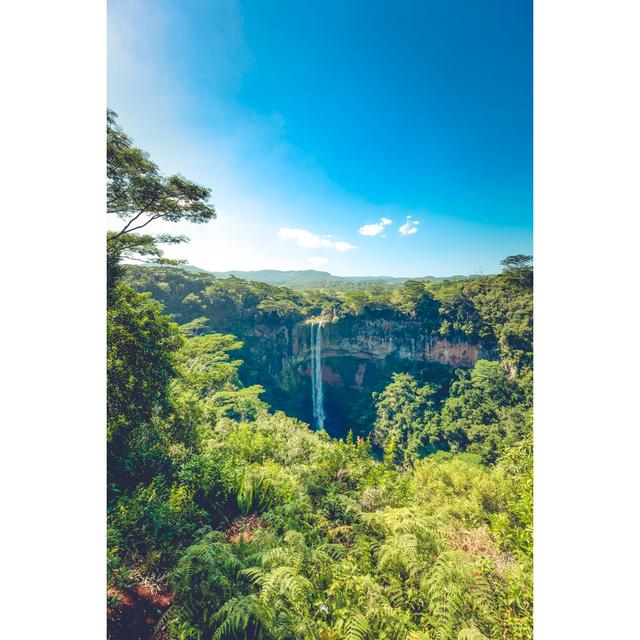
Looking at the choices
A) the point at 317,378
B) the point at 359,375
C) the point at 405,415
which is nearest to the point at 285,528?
the point at 405,415

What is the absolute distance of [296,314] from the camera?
87.8ft

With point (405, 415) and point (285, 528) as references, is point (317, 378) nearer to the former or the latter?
point (405, 415)

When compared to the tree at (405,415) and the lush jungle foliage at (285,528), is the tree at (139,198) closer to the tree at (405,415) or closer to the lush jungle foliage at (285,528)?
the lush jungle foliage at (285,528)

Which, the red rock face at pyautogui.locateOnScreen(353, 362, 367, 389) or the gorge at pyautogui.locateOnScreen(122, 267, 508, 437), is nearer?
the gorge at pyautogui.locateOnScreen(122, 267, 508, 437)

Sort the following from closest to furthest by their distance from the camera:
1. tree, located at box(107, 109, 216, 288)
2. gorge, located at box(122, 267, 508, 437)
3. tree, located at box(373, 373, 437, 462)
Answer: tree, located at box(107, 109, 216, 288)
tree, located at box(373, 373, 437, 462)
gorge, located at box(122, 267, 508, 437)

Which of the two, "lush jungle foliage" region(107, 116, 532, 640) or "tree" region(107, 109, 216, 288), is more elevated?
"tree" region(107, 109, 216, 288)

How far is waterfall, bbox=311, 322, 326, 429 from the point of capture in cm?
2686

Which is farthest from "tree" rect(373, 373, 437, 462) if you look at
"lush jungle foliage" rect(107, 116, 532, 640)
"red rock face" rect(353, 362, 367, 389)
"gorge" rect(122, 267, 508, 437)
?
"lush jungle foliage" rect(107, 116, 532, 640)

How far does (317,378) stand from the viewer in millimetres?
28078

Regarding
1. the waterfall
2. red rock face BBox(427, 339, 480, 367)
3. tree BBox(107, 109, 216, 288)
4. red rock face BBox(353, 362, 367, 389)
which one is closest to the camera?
tree BBox(107, 109, 216, 288)

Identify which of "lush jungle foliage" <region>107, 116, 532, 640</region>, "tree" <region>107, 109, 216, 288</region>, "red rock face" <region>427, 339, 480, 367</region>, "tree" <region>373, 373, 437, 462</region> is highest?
"tree" <region>107, 109, 216, 288</region>

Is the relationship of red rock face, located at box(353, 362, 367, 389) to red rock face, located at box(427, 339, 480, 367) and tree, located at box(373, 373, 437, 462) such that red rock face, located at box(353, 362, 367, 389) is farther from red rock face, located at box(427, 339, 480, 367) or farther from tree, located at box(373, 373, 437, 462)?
red rock face, located at box(427, 339, 480, 367)
